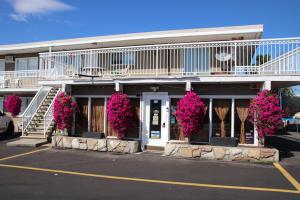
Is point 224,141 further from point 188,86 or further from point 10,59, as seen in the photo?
point 10,59

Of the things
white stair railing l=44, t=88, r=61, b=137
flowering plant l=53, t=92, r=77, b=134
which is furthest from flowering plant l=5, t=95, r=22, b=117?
flowering plant l=53, t=92, r=77, b=134

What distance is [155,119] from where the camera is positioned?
14.4 metres

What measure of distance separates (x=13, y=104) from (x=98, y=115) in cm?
802

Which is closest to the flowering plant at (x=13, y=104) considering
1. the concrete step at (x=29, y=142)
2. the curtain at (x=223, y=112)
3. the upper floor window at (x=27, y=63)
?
the upper floor window at (x=27, y=63)

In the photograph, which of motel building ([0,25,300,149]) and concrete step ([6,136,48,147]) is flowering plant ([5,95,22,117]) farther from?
concrete step ([6,136,48,147])

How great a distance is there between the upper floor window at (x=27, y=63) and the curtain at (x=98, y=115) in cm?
833

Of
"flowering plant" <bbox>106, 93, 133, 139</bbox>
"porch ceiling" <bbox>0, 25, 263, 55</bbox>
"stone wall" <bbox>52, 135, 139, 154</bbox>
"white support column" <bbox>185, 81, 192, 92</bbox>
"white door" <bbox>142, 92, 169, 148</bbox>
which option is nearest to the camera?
"white support column" <bbox>185, 81, 192, 92</bbox>

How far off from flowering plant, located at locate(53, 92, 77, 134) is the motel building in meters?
0.93

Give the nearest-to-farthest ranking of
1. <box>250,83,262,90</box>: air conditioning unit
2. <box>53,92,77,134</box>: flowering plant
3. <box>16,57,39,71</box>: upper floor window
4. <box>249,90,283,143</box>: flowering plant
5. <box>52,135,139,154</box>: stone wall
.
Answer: <box>249,90,283,143</box>: flowering plant, <box>250,83,262,90</box>: air conditioning unit, <box>52,135,139,154</box>: stone wall, <box>53,92,77,134</box>: flowering plant, <box>16,57,39,71</box>: upper floor window

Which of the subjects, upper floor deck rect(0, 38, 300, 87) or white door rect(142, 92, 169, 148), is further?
white door rect(142, 92, 169, 148)

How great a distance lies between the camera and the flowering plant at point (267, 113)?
11.5 metres

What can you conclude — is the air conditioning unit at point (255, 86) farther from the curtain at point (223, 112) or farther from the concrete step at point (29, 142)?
the concrete step at point (29, 142)

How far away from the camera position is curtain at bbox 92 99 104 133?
15.6 m

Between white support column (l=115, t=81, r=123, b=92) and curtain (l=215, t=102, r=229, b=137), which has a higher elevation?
white support column (l=115, t=81, r=123, b=92)
